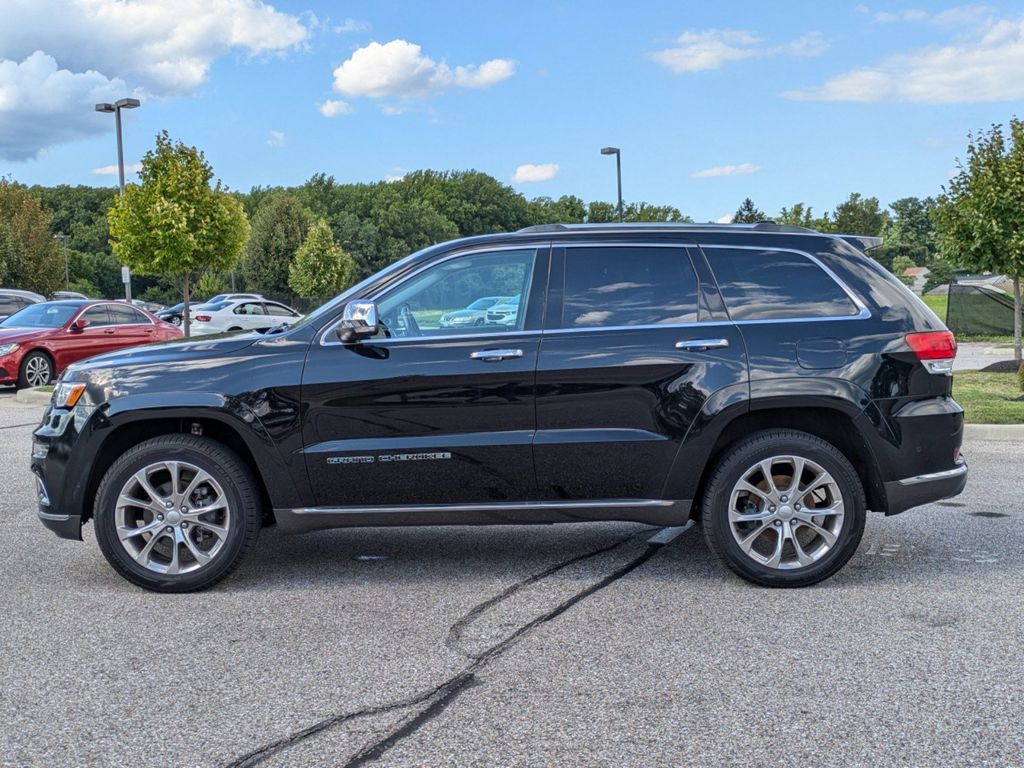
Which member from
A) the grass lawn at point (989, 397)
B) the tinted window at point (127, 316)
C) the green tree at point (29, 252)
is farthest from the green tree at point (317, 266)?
the grass lawn at point (989, 397)

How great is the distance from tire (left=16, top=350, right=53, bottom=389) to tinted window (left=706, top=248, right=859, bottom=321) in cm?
1464

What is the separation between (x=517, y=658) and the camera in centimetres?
416

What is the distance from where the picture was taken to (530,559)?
19.0ft

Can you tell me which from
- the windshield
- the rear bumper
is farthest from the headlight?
the windshield

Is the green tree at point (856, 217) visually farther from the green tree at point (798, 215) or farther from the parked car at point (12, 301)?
the parked car at point (12, 301)

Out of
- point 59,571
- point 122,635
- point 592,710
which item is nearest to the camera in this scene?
point 592,710

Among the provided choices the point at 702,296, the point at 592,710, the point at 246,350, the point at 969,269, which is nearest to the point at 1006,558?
the point at 702,296

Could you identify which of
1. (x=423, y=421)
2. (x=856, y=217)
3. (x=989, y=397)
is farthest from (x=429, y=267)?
(x=856, y=217)

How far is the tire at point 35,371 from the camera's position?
17.0 metres

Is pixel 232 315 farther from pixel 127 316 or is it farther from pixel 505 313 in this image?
pixel 505 313

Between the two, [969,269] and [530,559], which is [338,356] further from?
[969,269]

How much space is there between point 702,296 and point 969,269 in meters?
15.3

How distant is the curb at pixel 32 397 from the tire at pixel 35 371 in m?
1.05

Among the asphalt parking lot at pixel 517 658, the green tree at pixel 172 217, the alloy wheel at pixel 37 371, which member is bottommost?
the asphalt parking lot at pixel 517 658
